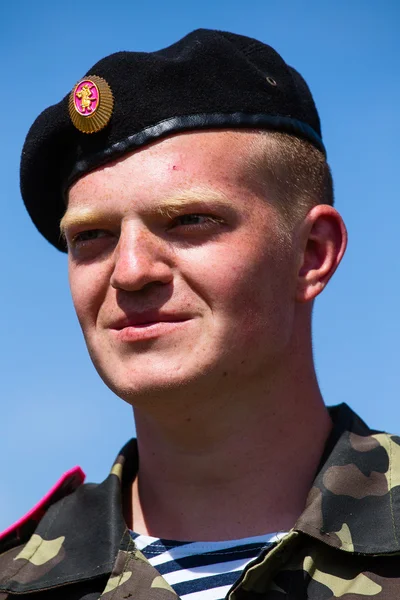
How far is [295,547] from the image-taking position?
4.30 m

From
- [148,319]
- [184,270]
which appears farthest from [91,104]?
[148,319]

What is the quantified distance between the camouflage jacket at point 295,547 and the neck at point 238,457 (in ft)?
0.53

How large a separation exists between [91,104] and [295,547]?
2246 millimetres

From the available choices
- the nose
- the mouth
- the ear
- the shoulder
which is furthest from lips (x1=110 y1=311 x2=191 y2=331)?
the shoulder

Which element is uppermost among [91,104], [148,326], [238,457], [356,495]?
[91,104]

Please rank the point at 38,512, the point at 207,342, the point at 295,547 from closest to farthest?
the point at 295,547
the point at 207,342
the point at 38,512

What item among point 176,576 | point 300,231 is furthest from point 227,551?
point 300,231

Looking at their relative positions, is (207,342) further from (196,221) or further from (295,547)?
(295,547)

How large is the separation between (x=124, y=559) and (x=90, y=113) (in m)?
2.07

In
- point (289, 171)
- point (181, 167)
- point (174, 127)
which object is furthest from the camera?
point (289, 171)

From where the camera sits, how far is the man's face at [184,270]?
4.40 metres

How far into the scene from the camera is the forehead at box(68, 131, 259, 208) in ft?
14.7

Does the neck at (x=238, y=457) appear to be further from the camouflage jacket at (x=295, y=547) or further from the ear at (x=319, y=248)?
the ear at (x=319, y=248)

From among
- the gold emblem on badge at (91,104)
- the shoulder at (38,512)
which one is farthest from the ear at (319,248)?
the shoulder at (38,512)
